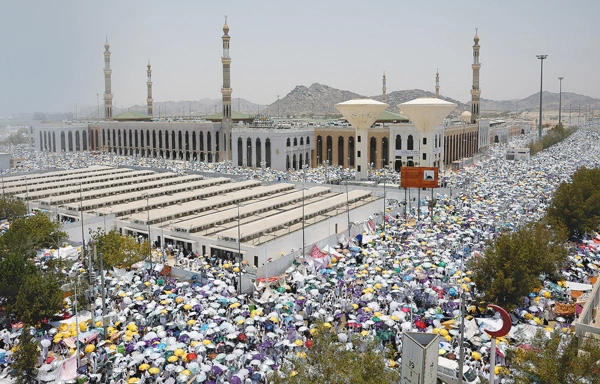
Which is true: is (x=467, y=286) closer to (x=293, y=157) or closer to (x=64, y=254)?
(x=64, y=254)

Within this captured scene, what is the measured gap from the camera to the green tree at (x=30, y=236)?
21953 millimetres

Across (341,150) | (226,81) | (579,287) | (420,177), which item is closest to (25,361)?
(579,287)

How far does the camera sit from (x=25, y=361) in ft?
44.1

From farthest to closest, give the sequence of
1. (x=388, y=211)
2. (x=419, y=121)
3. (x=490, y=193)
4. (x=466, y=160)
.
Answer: (x=466, y=160), (x=419, y=121), (x=490, y=193), (x=388, y=211)

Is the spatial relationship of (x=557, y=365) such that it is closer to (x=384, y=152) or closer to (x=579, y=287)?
(x=579, y=287)

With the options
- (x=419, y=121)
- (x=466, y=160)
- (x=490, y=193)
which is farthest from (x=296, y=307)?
(x=466, y=160)

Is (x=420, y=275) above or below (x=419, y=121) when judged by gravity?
below

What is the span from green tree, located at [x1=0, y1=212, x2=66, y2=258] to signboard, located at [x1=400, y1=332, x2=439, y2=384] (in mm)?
16555

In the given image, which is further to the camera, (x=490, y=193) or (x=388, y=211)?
(x=490, y=193)

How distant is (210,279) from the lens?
1992 cm

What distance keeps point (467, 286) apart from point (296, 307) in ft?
20.3

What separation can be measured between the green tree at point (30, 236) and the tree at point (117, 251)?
262cm

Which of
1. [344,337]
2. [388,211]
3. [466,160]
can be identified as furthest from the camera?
[466,160]

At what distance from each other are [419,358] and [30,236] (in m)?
18.8
